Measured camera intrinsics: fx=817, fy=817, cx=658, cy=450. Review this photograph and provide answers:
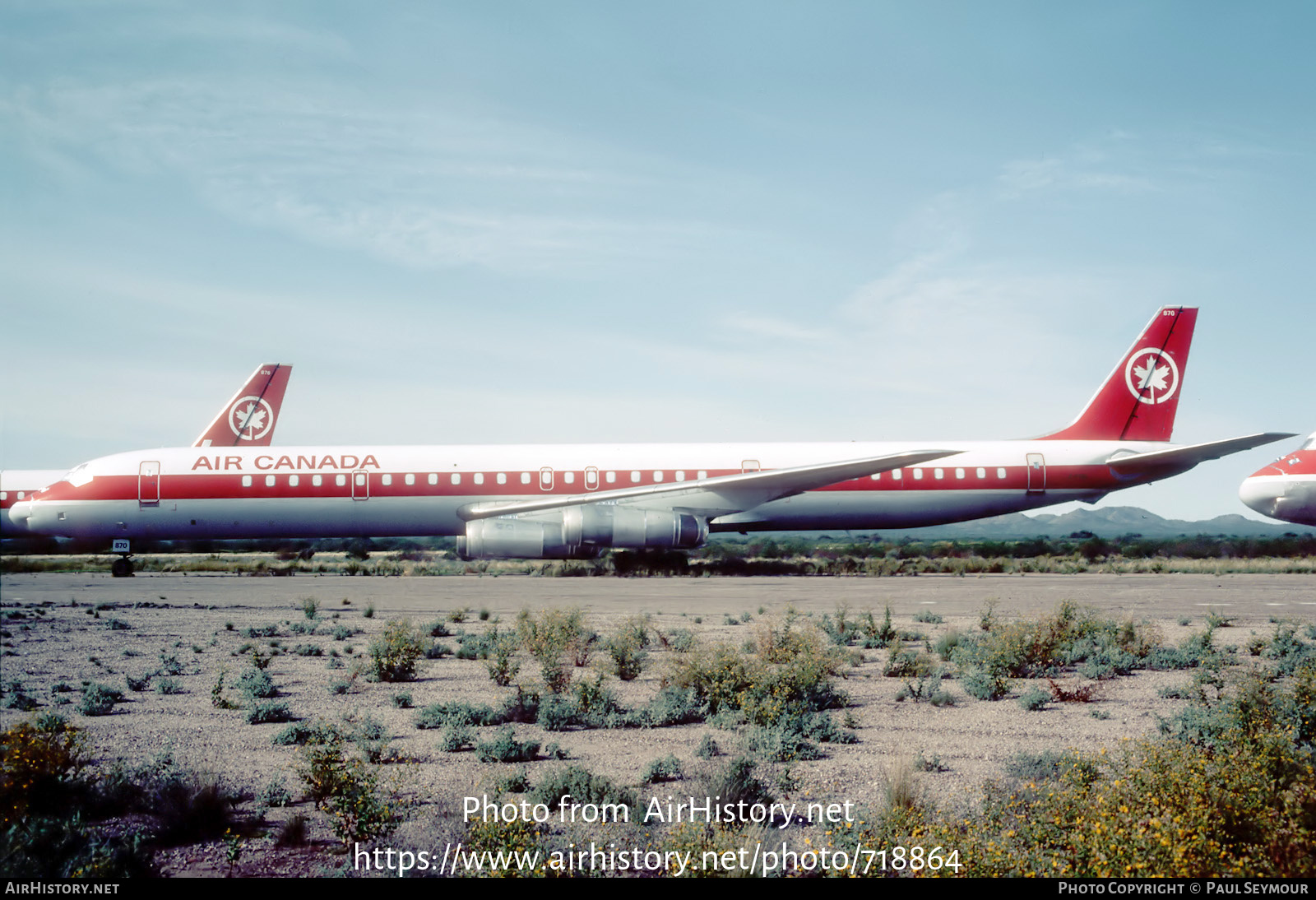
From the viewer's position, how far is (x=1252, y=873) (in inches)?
159

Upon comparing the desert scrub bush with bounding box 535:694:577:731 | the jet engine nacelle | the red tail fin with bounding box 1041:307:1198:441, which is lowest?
the desert scrub bush with bounding box 535:694:577:731

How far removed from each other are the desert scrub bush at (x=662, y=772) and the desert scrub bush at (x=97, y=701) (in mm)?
6145

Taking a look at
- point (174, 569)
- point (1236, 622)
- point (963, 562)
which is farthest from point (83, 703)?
point (963, 562)

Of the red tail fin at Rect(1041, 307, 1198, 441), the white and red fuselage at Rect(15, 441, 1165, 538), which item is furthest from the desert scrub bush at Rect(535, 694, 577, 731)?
the red tail fin at Rect(1041, 307, 1198, 441)

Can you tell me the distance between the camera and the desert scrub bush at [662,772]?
6.65 m

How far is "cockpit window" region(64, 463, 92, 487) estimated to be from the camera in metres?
24.5

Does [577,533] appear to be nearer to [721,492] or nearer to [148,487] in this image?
[721,492]

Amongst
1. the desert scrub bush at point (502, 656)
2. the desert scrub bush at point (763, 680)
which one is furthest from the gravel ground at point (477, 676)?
the desert scrub bush at point (763, 680)

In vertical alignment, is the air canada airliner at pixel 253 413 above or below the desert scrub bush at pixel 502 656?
above

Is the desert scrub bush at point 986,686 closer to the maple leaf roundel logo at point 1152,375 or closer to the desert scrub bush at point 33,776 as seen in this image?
the desert scrub bush at point 33,776

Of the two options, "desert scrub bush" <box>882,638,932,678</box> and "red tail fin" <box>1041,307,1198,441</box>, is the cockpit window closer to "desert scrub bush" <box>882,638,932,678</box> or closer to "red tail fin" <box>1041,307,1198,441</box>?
"desert scrub bush" <box>882,638,932,678</box>

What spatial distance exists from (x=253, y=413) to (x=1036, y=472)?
107ft

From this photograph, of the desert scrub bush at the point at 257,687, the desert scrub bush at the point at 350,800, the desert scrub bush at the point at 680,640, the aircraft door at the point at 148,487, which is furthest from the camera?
the aircraft door at the point at 148,487

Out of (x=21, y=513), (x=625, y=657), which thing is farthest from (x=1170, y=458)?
(x=21, y=513)
